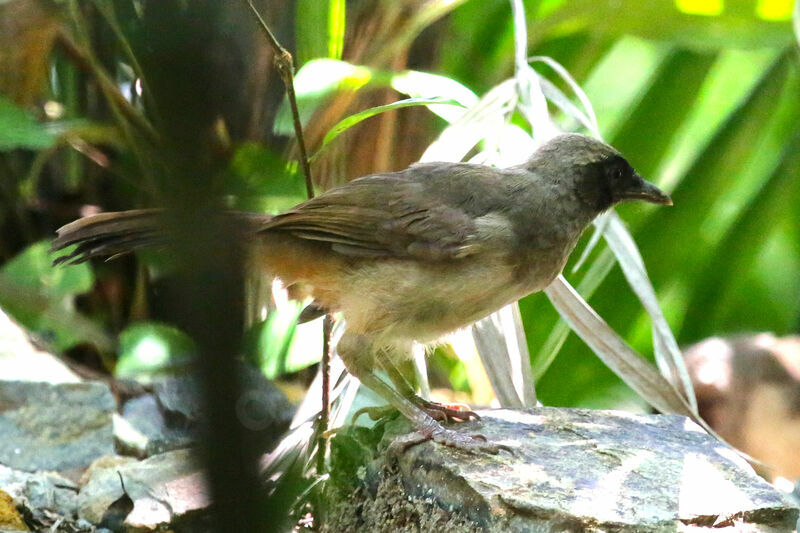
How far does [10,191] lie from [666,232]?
13.1 feet

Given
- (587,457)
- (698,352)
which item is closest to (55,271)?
(587,457)

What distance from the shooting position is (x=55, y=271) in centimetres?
449

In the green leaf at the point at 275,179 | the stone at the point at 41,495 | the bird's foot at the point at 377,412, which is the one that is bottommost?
the stone at the point at 41,495

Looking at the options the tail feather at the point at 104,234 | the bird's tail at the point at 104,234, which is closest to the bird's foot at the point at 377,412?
the bird's tail at the point at 104,234

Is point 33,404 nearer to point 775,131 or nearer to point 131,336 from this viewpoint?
point 131,336

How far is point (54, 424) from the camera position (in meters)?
3.38

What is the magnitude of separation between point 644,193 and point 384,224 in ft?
3.29

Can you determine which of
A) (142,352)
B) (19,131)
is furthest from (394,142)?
(142,352)

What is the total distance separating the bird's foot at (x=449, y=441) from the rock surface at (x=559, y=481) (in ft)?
0.07

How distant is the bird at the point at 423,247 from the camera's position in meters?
2.91

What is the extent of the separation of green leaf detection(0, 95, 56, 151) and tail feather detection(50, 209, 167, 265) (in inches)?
61.8

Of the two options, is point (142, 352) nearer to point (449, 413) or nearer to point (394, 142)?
point (449, 413)

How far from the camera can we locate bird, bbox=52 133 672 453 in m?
2.91

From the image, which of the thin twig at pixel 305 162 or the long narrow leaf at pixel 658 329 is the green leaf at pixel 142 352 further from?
the long narrow leaf at pixel 658 329
